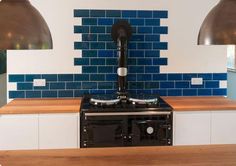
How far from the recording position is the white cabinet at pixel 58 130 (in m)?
3.05

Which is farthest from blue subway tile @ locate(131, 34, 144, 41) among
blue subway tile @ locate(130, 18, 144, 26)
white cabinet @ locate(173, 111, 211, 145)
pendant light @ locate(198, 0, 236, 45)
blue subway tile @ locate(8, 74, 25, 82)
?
pendant light @ locate(198, 0, 236, 45)

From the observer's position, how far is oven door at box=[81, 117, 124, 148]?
304 cm

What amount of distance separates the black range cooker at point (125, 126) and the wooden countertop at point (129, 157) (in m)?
1.10

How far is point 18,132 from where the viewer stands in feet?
9.95

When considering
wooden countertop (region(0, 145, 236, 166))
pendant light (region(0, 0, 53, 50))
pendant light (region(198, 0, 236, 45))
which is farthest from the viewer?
wooden countertop (region(0, 145, 236, 166))

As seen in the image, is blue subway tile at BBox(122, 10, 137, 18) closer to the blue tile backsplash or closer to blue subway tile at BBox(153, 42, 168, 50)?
the blue tile backsplash

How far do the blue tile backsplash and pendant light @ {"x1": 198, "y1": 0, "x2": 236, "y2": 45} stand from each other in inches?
91.9

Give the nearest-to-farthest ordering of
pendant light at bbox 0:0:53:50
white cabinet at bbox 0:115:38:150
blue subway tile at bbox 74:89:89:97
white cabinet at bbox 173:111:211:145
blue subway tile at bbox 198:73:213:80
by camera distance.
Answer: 1. pendant light at bbox 0:0:53:50
2. white cabinet at bbox 0:115:38:150
3. white cabinet at bbox 173:111:211:145
4. blue subway tile at bbox 74:89:89:97
5. blue subway tile at bbox 198:73:213:80

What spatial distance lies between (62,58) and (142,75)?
90cm

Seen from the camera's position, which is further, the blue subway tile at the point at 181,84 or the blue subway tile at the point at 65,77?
the blue subway tile at the point at 181,84

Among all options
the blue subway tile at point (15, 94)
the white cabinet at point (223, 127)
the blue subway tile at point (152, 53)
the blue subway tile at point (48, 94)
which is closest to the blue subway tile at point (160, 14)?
the blue subway tile at point (152, 53)

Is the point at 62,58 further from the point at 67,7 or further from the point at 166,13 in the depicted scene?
the point at 166,13

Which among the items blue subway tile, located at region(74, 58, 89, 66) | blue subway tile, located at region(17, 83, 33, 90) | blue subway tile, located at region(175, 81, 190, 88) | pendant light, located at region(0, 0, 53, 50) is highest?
pendant light, located at region(0, 0, 53, 50)

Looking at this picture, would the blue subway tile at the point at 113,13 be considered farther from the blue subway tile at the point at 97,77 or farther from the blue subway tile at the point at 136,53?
the blue subway tile at the point at 97,77
